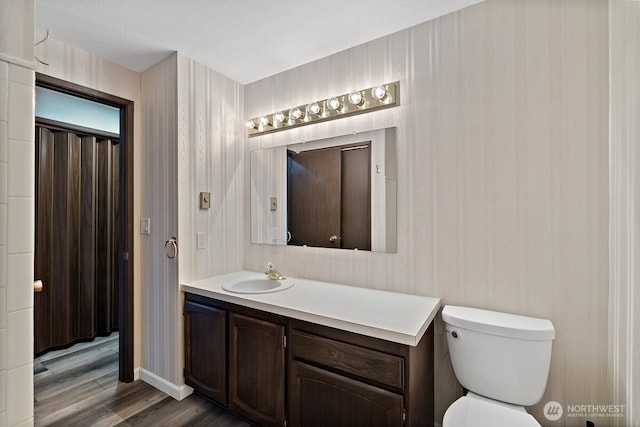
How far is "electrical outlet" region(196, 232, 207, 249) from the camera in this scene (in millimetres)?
2199

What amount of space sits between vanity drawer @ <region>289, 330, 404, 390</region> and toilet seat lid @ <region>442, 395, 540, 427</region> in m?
0.24

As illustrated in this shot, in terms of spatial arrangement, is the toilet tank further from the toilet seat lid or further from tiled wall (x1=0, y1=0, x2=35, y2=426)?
tiled wall (x1=0, y1=0, x2=35, y2=426)

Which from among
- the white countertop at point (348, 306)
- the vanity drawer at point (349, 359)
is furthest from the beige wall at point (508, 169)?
the vanity drawer at point (349, 359)

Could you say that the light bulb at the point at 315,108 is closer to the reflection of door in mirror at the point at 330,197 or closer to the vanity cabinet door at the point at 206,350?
the reflection of door in mirror at the point at 330,197

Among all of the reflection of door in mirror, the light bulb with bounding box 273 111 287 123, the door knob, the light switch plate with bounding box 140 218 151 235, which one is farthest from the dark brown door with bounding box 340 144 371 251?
the light switch plate with bounding box 140 218 151 235

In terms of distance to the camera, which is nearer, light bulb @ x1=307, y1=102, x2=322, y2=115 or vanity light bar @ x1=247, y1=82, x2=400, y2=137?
vanity light bar @ x1=247, y1=82, x2=400, y2=137

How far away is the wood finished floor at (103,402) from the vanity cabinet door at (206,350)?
125 mm

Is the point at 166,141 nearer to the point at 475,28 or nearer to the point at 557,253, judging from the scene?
the point at 475,28

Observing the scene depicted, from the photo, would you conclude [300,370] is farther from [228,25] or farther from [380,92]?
[228,25]

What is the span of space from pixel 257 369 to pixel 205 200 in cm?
123

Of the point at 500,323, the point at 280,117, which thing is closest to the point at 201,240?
the point at 280,117

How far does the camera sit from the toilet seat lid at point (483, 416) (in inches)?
46.2

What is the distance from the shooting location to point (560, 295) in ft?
4.65

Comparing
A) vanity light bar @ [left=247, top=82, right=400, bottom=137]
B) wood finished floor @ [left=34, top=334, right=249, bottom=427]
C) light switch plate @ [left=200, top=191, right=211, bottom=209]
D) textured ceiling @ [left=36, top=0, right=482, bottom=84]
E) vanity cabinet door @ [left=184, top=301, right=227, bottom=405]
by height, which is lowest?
wood finished floor @ [left=34, top=334, right=249, bottom=427]
